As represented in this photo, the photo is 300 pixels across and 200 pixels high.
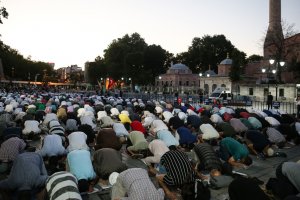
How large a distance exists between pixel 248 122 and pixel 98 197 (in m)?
8.96

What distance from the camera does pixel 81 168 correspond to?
256 inches

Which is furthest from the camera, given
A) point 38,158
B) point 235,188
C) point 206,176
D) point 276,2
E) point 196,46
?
point 196,46

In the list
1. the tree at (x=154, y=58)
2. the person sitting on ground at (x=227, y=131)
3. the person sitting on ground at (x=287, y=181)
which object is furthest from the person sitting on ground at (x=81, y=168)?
the tree at (x=154, y=58)

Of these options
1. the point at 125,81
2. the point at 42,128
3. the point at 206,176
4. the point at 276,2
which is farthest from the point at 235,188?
the point at 125,81

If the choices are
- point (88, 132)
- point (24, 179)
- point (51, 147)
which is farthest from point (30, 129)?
point (24, 179)

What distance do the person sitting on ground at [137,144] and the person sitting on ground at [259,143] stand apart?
368 centimetres

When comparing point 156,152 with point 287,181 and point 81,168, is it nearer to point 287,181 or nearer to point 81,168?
point 81,168

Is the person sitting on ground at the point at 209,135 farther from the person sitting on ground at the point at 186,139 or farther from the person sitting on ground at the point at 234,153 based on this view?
the person sitting on ground at the point at 234,153

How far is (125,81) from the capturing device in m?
78.9

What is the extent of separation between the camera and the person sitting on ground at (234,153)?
27.9ft

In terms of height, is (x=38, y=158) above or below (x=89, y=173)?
above

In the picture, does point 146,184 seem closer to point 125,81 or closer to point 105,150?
point 105,150

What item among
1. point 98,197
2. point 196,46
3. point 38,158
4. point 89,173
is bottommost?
point 98,197

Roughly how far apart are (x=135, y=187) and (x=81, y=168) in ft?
6.69
